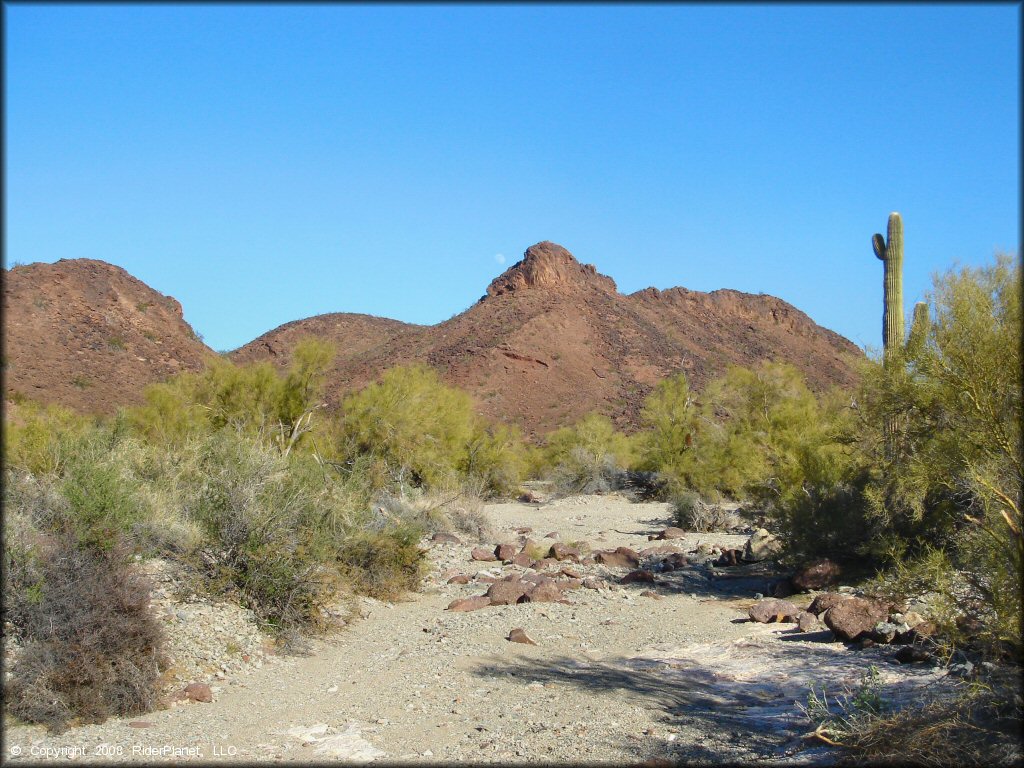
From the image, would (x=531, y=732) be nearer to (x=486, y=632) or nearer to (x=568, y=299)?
(x=486, y=632)

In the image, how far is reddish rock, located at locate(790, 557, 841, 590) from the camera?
12.8 metres

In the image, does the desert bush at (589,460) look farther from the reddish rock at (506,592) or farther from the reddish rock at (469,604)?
the reddish rock at (469,604)

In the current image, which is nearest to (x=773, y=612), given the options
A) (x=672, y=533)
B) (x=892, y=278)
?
(x=892, y=278)

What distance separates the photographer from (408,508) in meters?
19.0

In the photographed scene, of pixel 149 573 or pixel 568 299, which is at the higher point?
pixel 568 299

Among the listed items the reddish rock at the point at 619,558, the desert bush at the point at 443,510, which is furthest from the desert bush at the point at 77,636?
the reddish rock at the point at 619,558

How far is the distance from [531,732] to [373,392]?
19.0 m

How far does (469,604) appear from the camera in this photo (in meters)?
12.3

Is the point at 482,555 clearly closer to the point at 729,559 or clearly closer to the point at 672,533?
the point at 729,559

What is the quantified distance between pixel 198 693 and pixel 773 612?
7.44 m

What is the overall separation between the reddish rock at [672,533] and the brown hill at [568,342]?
32996 millimetres

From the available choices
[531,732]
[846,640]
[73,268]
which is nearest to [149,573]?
[531,732]

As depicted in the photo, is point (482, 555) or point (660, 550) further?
point (660, 550)

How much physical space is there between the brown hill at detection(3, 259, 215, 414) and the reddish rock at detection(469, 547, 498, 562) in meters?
26.9
